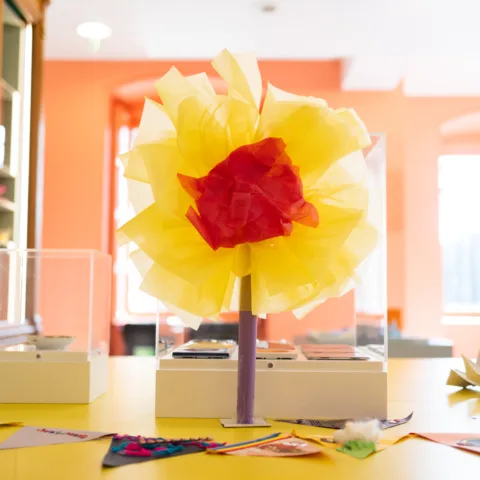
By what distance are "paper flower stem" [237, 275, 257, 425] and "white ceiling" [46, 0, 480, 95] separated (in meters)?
4.46

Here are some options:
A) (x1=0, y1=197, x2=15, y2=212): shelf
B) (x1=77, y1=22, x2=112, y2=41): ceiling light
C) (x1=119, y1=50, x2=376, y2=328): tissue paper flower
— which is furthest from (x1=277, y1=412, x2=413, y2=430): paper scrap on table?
(x1=77, y1=22, x2=112, y2=41): ceiling light

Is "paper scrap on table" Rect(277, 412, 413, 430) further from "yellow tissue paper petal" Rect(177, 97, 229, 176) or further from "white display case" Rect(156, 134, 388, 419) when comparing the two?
"yellow tissue paper petal" Rect(177, 97, 229, 176)

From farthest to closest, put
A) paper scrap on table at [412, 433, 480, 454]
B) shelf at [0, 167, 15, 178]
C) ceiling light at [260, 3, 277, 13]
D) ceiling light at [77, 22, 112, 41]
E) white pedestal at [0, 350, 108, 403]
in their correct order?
1. ceiling light at [77, 22, 112, 41]
2. ceiling light at [260, 3, 277, 13]
3. shelf at [0, 167, 15, 178]
4. white pedestal at [0, 350, 108, 403]
5. paper scrap on table at [412, 433, 480, 454]

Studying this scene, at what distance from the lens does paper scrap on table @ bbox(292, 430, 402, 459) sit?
0.69 meters

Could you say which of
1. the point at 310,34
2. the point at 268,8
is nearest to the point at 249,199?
the point at 268,8

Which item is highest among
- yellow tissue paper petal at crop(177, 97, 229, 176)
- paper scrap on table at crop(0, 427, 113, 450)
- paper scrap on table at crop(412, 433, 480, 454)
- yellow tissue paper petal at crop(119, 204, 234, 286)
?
yellow tissue paper petal at crop(177, 97, 229, 176)

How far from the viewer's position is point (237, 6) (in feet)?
16.7

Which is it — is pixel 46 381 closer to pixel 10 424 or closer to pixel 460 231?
pixel 10 424

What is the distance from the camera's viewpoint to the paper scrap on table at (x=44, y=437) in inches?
28.4

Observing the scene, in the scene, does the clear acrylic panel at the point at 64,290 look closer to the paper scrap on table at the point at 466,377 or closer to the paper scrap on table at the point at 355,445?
the paper scrap on table at the point at 355,445

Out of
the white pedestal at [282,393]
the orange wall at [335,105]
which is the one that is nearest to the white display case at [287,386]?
the white pedestal at [282,393]

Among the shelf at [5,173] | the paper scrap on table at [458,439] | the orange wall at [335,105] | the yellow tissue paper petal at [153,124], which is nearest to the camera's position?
the paper scrap on table at [458,439]

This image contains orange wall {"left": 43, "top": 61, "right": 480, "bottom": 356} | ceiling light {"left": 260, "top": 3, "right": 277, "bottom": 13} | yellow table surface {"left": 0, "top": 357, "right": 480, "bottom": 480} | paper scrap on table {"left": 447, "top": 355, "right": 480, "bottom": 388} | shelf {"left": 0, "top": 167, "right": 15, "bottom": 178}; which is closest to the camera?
yellow table surface {"left": 0, "top": 357, "right": 480, "bottom": 480}

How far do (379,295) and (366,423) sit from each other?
10.8 inches
